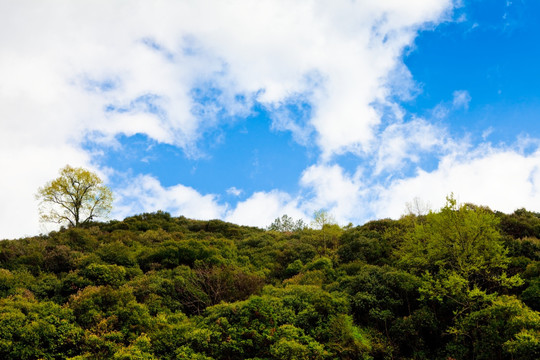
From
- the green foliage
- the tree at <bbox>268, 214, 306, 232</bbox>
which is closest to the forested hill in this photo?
the green foliage

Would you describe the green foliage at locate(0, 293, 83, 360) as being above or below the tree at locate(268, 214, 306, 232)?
below

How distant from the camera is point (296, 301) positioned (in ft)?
56.5

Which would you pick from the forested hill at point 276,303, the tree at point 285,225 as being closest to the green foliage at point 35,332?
the forested hill at point 276,303

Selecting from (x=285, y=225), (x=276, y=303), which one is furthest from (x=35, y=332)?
(x=285, y=225)

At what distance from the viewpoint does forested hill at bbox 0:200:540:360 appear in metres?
13.3

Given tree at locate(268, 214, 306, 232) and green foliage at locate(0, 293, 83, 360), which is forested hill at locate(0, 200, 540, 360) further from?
tree at locate(268, 214, 306, 232)

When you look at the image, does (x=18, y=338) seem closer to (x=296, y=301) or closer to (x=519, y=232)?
(x=296, y=301)

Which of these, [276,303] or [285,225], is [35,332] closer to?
[276,303]

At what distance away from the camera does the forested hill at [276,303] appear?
13297 mm

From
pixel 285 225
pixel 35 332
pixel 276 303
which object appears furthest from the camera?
pixel 285 225

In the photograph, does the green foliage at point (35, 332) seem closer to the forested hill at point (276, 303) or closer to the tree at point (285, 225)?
the forested hill at point (276, 303)

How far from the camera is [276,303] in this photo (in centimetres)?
1684

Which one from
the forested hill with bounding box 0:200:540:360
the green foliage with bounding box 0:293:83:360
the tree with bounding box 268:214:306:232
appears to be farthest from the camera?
the tree with bounding box 268:214:306:232

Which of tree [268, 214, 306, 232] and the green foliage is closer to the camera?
the green foliage
